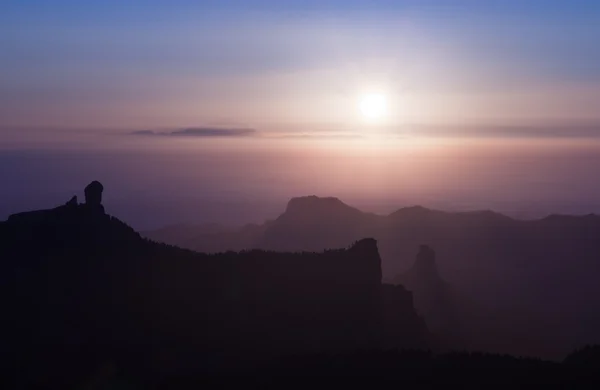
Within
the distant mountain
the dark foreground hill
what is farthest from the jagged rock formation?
the dark foreground hill

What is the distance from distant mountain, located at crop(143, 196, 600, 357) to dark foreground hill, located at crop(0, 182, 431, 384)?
180 feet

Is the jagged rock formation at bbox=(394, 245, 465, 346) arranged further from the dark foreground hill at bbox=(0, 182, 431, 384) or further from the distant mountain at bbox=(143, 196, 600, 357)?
the dark foreground hill at bbox=(0, 182, 431, 384)


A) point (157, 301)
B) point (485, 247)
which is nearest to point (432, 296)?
point (485, 247)

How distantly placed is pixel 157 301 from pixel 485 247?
112840 millimetres

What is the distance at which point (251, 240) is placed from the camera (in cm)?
17162

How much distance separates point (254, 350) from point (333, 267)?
1187cm

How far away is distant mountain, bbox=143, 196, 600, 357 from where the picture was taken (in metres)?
122

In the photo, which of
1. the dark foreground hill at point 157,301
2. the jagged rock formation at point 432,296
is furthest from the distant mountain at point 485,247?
the dark foreground hill at point 157,301

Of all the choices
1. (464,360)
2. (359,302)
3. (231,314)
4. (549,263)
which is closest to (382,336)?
Answer: (359,302)

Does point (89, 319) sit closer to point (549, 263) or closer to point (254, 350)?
point (254, 350)

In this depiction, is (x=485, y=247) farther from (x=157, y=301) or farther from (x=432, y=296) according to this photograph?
(x=157, y=301)

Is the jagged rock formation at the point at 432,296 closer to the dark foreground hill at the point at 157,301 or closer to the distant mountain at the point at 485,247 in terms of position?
the distant mountain at the point at 485,247

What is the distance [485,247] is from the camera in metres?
156

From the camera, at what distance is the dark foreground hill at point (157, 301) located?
159 ft
